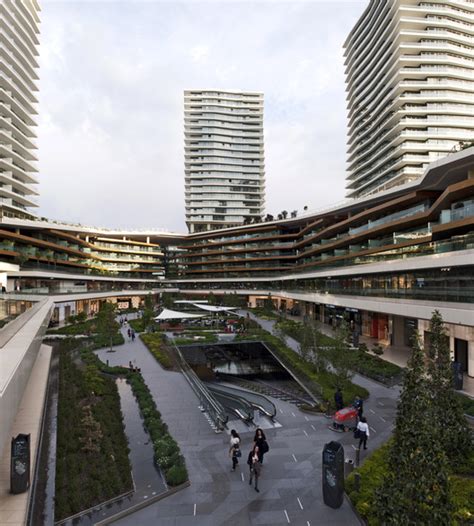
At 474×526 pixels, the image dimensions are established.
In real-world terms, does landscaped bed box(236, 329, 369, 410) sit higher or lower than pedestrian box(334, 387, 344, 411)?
lower

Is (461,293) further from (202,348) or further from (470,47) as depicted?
(470,47)

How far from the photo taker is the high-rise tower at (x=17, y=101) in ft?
221

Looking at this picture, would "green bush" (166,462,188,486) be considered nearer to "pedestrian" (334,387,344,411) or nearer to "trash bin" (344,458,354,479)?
"trash bin" (344,458,354,479)

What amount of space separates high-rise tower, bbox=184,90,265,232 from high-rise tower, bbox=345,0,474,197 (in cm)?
6601

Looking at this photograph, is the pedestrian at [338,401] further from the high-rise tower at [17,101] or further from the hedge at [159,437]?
the high-rise tower at [17,101]

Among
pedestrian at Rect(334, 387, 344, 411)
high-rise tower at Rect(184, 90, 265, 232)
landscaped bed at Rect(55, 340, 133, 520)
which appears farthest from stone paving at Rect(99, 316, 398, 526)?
high-rise tower at Rect(184, 90, 265, 232)

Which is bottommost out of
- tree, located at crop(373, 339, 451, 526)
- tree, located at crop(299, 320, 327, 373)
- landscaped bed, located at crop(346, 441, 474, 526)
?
landscaped bed, located at crop(346, 441, 474, 526)

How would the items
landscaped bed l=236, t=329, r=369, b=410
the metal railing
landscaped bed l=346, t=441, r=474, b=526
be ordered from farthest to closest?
1. landscaped bed l=236, t=329, r=369, b=410
2. the metal railing
3. landscaped bed l=346, t=441, r=474, b=526

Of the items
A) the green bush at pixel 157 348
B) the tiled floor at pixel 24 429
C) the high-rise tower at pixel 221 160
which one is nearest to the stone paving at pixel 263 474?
the tiled floor at pixel 24 429

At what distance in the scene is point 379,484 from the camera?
10.4 m

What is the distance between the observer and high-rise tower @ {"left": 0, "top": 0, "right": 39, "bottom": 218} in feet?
221

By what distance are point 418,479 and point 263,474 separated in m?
6.85

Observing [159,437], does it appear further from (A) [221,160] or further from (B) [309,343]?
(A) [221,160]

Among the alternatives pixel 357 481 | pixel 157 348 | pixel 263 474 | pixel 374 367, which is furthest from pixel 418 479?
pixel 157 348
